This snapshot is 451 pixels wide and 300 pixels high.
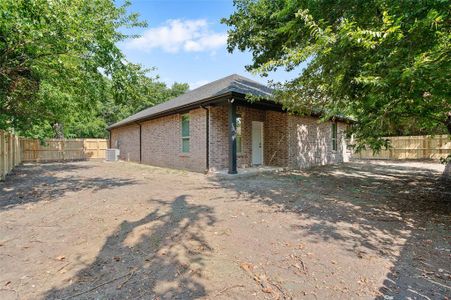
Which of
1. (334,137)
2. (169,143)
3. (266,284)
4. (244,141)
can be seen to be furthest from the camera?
(334,137)

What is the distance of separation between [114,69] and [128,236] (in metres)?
4.66

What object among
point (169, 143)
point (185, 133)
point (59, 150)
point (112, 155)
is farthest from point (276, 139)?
point (59, 150)

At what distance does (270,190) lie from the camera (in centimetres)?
699

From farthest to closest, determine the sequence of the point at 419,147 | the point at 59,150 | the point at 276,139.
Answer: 1. the point at 59,150
2. the point at 419,147
3. the point at 276,139

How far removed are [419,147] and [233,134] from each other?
54.0 ft

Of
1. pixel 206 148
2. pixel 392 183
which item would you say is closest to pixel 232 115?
pixel 206 148

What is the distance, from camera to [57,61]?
5.98m

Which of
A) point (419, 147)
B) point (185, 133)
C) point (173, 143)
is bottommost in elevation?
point (419, 147)

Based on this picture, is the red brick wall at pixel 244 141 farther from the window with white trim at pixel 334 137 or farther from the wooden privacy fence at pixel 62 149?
the wooden privacy fence at pixel 62 149

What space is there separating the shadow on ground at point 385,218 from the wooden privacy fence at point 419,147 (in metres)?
11.3

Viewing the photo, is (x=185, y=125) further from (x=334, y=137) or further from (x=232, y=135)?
(x=334, y=137)

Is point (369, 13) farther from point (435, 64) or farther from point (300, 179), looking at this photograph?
point (300, 179)

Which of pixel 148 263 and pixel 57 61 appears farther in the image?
pixel 57 61

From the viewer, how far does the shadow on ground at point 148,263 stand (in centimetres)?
241
